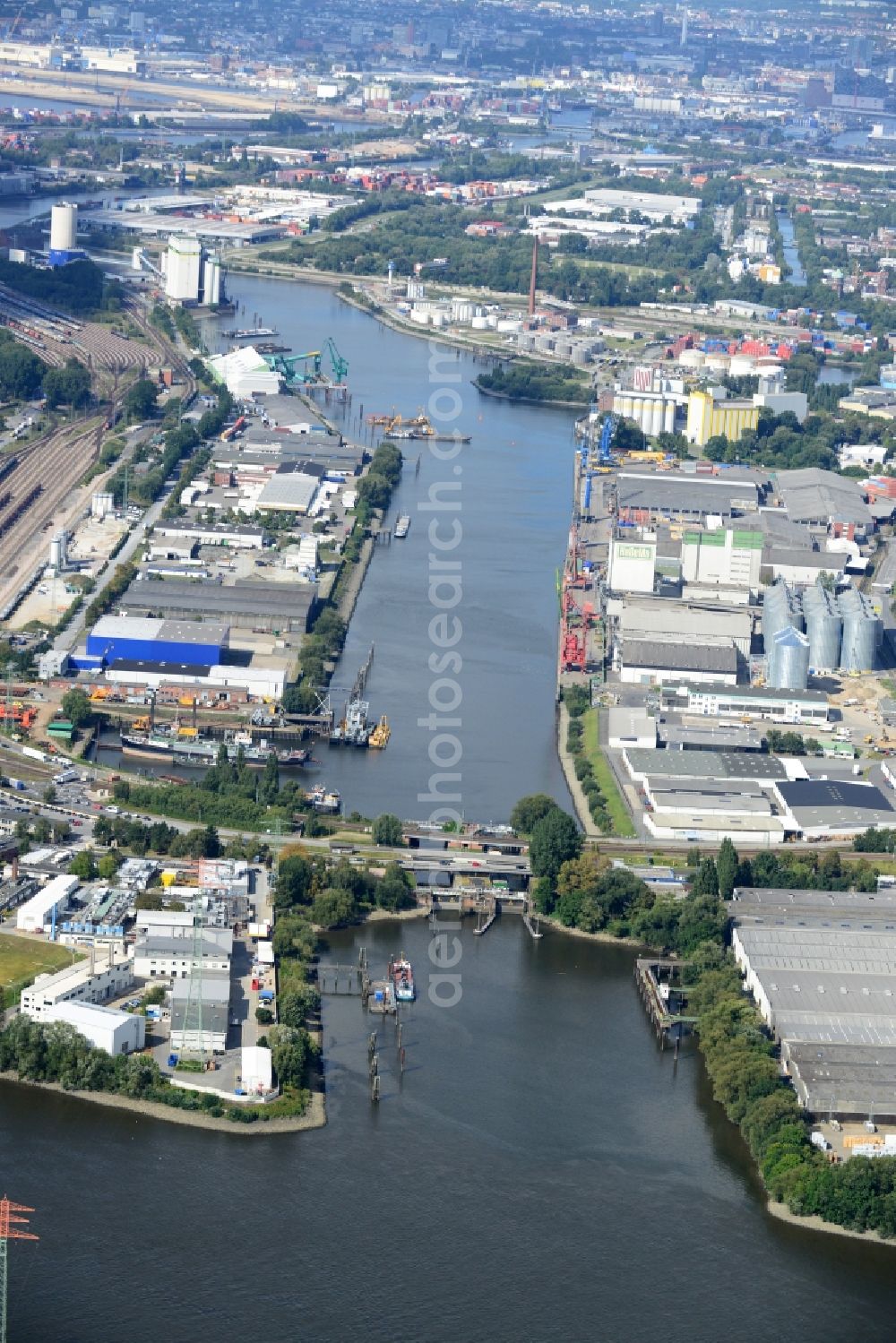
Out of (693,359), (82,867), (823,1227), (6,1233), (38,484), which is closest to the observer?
(6,1233)

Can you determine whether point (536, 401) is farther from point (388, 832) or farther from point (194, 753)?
point (388, 832)

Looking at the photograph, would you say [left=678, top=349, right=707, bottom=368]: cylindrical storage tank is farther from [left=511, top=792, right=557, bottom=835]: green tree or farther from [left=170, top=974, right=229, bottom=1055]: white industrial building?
[left=170, top=974, right=229, bottom=1055]: white industrial building

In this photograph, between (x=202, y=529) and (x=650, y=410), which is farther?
(x=650, y=410)

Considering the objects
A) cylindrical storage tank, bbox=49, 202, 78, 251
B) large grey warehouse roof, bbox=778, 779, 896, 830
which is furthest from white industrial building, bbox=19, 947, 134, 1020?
cylindrical storage tank, bbox=49, 202, 78, 251

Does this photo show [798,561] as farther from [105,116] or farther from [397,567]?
[105,116]

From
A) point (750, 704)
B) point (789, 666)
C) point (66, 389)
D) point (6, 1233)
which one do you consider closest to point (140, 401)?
point (66, 389)

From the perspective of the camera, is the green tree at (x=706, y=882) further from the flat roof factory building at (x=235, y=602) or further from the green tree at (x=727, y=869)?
the flat roof factory building at (x=235, y=602)

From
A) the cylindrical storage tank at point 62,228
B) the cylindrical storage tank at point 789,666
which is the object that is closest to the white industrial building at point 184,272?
the cylindrical storage tank at point 62,228
